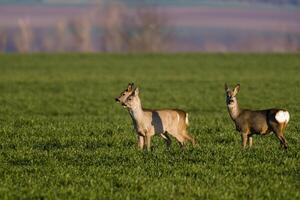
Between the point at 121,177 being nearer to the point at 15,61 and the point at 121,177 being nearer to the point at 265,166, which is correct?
the point at 265,166

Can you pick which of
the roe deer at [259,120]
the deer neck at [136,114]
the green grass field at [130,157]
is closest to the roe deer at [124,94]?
the deer neck at [136,114]

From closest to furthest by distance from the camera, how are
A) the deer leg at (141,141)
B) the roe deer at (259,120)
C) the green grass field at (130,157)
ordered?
1. the green grass field at (130,157)
2. the roe deer at (259,120)
3. the deer leg at (141,141)

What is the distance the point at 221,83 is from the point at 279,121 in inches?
1295

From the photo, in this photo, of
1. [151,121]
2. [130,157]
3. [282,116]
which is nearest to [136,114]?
[151,121]

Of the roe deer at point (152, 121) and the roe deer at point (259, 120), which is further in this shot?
the roe deer at point (152, 121)

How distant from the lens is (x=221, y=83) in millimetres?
47125

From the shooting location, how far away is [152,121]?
14.7 meters

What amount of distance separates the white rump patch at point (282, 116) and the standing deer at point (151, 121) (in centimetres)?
196

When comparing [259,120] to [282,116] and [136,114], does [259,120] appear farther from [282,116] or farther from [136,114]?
[136,114]

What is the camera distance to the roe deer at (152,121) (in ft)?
47.8

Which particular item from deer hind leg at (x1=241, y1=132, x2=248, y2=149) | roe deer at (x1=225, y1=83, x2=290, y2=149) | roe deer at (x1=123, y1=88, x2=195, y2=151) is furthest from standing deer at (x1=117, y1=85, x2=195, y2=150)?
deer hind leg at (x1=241, y1=132, x2=248, y2=149)

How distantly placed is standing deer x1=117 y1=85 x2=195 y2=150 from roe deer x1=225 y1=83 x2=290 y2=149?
1067 mm

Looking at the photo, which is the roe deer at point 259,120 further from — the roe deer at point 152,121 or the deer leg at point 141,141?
the deer leg at point 141,141

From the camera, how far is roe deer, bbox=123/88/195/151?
14555mm
